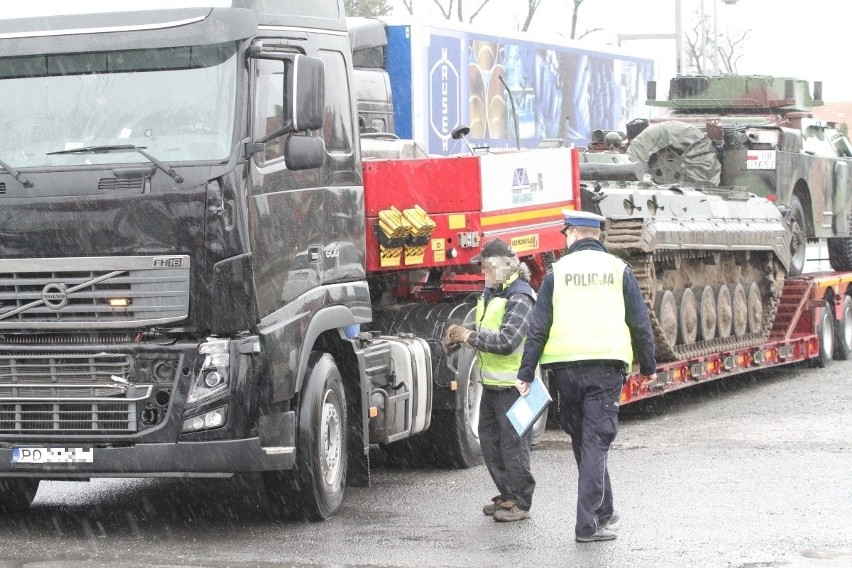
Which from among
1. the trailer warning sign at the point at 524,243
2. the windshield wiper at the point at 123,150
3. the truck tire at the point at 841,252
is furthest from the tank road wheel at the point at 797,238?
the windshield wiper at the point at 123,150

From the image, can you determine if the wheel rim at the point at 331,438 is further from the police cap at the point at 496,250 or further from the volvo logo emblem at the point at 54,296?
the volvo logo emblem at the point at 54,296

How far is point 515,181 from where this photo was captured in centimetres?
1203

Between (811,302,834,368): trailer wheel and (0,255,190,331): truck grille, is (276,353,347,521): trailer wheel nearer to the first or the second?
(0,255,190,331): truck grille

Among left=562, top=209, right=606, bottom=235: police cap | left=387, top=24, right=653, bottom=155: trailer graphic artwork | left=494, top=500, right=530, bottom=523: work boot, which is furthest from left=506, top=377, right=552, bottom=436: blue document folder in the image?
left=387, top=24, right=653, bottom=155: trailer graphic artwork

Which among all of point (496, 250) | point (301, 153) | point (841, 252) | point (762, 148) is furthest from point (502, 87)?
point (301, 153)

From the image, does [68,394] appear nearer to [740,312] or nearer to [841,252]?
[740,312]

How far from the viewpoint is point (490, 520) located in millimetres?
9312

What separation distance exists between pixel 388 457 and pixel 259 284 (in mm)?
3813

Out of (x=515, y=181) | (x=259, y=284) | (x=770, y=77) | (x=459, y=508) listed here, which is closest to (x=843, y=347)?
(x=770, y=77)

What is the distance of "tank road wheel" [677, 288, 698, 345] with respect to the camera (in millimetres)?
16328

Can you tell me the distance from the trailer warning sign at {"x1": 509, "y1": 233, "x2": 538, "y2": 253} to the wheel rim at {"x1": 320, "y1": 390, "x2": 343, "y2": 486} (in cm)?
287

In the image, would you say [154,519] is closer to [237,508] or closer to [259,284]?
[237,508]

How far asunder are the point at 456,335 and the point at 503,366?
0.37 m

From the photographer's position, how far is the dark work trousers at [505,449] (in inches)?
366
